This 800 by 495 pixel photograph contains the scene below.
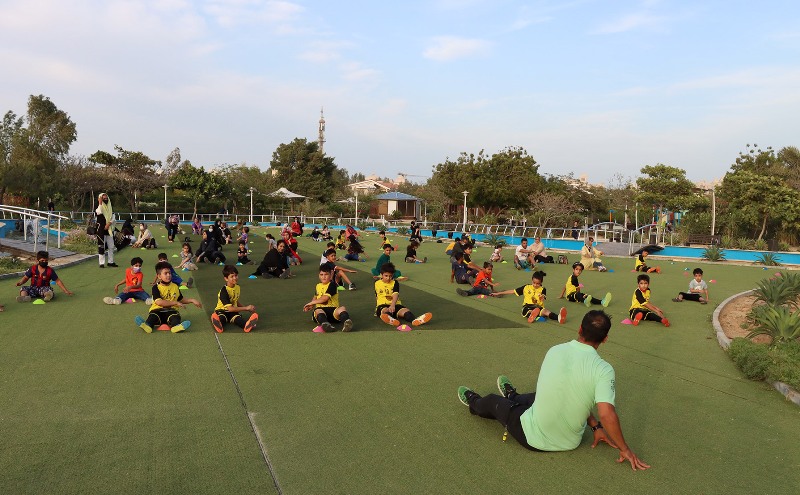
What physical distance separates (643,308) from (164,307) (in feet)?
26.7

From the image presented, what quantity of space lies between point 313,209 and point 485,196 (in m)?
16.7

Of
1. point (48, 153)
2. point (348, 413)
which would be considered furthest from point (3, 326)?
point (48, 153)

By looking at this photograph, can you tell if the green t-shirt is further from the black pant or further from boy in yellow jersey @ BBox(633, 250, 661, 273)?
boy in yellow jersey @ BBox(633, 250, 661, 273)

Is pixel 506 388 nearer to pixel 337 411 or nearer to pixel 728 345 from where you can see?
pixel 337 411

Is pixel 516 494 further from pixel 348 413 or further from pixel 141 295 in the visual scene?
pixel 141 295

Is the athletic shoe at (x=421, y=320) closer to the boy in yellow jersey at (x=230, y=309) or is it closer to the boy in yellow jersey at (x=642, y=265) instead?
the boy in yellow jersey at (x=230, y=309)

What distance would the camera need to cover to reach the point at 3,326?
333 inches

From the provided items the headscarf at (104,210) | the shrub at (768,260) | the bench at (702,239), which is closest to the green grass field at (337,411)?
the headscarf at (104,210)

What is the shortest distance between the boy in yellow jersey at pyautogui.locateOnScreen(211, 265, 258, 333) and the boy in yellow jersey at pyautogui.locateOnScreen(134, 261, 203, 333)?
1.11 feet

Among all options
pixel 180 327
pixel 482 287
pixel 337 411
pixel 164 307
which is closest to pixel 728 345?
pixel 482 287

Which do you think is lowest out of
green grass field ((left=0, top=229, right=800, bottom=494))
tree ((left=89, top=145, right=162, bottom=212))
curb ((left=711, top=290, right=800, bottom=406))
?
green grass field ((left=0, top=229, right=800, bottom=494))

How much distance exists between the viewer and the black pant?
15.2ft

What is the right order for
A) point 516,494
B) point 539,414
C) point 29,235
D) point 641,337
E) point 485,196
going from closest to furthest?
point 516,494, point 539,414, point 641,337, point 29,235, point 485,196

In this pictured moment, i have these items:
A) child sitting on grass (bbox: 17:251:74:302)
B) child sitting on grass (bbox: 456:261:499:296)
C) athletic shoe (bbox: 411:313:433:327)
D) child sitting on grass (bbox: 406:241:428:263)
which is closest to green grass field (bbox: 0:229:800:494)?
athletic shoe (bbox: 411:313:433:327)
